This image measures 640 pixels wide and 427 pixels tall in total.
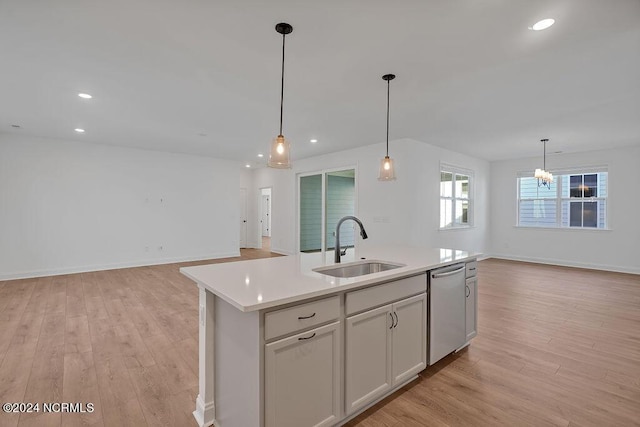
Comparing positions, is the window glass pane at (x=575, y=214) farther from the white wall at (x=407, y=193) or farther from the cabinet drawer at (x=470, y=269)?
the cabinet drawer at (x=470, y=269)

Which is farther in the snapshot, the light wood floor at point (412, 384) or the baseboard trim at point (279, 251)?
the baseboard trim at point (279, 251)

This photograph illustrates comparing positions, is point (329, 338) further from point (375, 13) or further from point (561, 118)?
point (561, 118)

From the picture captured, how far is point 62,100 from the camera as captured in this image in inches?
145

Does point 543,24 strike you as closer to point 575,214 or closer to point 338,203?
point 338,203

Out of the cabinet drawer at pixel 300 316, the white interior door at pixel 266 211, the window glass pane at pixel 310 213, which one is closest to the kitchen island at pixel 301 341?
the cabinet drawer at pixel 300 316

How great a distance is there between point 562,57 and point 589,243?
5931 mm

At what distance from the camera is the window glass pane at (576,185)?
270 inches

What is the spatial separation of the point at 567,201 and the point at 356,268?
7.20 m

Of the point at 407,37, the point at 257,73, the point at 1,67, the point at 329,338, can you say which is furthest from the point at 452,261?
the point at 1,67

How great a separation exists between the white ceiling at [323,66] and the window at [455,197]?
1.77 meters

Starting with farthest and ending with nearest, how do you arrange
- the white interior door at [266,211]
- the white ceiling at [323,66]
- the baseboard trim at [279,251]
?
the white interior door at [266,211] < the baseboard trim at [279,251] < the white ceiling at [323,66]

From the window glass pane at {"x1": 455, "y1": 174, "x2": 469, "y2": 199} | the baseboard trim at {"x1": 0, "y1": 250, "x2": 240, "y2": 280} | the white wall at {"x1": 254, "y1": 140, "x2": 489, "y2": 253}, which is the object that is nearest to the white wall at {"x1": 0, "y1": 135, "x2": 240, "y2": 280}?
the baseboard trim at {"x1": 0, "y1": 250, "x2": 240, "y2": 280}

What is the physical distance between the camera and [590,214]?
672 centimetres

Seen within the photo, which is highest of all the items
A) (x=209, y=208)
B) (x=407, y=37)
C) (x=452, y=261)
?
(x=407, y=37)
